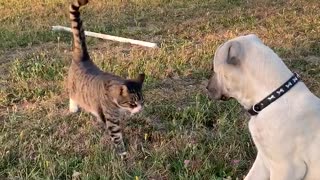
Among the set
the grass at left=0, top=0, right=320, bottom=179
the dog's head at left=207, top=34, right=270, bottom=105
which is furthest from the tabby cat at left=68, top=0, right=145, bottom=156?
the dog's head at left=207, top=34, right=270, bottom=105

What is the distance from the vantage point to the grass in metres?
4.39

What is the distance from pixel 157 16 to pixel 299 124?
606 cm

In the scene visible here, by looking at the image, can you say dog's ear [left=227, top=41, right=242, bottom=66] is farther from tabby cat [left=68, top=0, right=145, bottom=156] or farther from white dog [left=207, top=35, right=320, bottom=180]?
tabby cat [left=68, top=0, right=145, bottom=156]

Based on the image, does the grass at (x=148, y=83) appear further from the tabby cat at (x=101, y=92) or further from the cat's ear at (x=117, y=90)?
the cat's ear at (x=117, y=90)

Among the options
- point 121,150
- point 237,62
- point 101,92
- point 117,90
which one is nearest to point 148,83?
point 101,92

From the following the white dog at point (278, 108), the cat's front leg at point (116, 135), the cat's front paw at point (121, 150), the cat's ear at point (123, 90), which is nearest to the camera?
the white dog at point (278, 108)

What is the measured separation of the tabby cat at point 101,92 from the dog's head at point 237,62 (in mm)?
1252

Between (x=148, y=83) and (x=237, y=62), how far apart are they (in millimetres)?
2591

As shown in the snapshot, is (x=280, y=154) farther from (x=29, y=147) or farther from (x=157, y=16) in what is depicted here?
(x=157, y=16)

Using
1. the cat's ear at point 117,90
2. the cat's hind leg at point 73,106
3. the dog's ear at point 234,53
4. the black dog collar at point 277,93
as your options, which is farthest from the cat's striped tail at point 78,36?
the black dog collar at point 277,93

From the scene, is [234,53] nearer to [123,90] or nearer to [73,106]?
[123,90]

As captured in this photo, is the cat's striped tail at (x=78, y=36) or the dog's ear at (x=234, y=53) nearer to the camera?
the dog's ear at (x=234, y=53)

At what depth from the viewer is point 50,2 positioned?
35.3 feet

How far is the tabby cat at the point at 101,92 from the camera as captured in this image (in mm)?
4859
